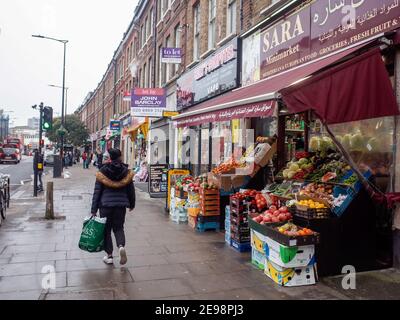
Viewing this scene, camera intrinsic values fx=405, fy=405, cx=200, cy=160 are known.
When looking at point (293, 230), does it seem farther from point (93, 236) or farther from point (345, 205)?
point (93, 236)

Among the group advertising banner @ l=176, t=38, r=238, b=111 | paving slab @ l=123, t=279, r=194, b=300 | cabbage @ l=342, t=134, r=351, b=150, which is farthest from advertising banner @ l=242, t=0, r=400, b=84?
paving slab @ l=123, t=279, r=194, b=300

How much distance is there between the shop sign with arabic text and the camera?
5.93m

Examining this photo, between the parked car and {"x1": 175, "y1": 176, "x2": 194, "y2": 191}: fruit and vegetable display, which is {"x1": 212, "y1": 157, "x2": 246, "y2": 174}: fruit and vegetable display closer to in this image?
{"x1": 175, "y1": 176, "x2": 194, "y2": 191}: fruit and vegetable display

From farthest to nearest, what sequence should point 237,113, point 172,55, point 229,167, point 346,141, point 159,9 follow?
point 159,9
point 172,55
point 229,167
point 237,113
point 346,141

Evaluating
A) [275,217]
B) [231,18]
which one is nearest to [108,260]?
[275,217]

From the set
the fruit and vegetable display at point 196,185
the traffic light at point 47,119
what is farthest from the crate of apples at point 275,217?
the traffic light at point 47,119

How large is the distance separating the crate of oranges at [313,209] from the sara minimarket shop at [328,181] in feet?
0.05

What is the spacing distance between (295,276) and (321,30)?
Result: 4558 mm

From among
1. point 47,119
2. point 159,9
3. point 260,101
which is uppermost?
point 159,9

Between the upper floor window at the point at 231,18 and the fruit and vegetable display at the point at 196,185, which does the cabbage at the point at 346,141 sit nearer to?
the fruit and vegetable display at the point at 196,185

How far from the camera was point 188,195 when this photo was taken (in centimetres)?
956

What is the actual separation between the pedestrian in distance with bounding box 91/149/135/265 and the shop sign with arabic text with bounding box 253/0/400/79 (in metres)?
4.12

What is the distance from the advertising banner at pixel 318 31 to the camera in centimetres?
595

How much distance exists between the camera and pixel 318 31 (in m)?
7.48
